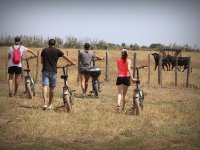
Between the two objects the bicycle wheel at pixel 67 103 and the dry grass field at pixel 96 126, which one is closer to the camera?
the dry grass field at pixel 96 126

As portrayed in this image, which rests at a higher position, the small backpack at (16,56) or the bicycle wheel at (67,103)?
the small backpack at (16,56)

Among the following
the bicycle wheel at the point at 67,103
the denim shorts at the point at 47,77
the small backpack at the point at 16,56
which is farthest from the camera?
Answer: the small backpack at the point at 16,56

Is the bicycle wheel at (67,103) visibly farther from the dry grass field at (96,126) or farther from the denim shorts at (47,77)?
the denim shorts at (47,77)

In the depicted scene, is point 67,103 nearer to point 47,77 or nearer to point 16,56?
point 47,77

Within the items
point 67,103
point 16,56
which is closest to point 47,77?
point 67,103

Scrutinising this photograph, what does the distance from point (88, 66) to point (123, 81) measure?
2778 mm

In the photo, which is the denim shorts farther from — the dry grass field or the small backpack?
the small backpack

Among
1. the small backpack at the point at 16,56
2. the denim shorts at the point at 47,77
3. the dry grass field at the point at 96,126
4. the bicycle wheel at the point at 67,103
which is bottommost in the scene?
the dry grass field at the point at 96,126

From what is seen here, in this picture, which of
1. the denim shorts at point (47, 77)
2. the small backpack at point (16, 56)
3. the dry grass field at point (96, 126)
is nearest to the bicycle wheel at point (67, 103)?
the dry grass field at point (96, 126)

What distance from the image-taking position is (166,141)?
984cm

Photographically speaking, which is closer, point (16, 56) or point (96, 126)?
point (96, 126)

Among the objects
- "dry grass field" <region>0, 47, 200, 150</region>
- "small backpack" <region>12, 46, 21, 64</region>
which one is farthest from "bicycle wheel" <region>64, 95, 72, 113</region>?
"small backpack" <region>12, 46, 21, 64</region>

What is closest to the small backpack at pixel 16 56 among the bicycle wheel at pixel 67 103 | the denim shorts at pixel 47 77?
the denim shorts at pixel 47 77

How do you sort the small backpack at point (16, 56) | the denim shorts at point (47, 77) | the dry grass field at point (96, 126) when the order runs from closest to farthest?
the dry grass field at point (96, 126) → the denim shorts at point (47, 77) → the small backpack at point (16, 56)
